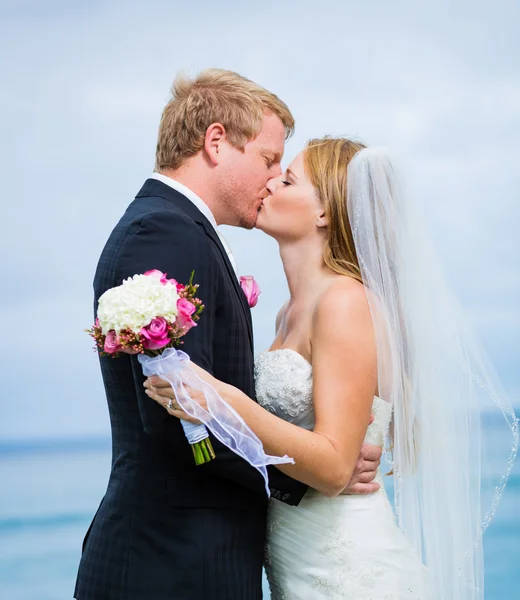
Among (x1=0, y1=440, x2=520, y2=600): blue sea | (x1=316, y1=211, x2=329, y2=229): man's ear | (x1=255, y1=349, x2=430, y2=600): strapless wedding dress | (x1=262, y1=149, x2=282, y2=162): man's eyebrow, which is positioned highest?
(x1=262, y1=149, x2=282, y2=162): man's eyebrow

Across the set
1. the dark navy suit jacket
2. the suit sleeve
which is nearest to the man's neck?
the dark navy suit jacket

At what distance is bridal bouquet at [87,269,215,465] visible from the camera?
7.28ft

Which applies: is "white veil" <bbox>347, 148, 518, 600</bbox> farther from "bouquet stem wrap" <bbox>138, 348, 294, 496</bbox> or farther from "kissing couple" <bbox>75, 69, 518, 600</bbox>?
"bouquet stem wrap" <bbox>138, 348, 294, 496</bbox>

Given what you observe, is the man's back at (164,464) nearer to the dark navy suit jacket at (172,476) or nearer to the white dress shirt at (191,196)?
the dark navy suit jacket at (172,476)

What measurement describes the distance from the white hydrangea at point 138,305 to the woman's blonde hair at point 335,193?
46.1 inches

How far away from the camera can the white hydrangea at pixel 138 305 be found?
2.21m

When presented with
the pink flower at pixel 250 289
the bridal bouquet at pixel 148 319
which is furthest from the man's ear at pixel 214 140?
the bridal bouquet at pixel 148 319

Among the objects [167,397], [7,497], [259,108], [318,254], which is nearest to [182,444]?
[167,397]

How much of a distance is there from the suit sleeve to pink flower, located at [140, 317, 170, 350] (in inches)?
8.8

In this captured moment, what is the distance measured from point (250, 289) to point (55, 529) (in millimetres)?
9334

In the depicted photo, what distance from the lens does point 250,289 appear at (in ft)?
10.8

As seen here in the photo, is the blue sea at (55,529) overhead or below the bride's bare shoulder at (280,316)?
below

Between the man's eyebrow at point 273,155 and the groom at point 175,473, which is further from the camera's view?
the man's eyebrow at point 273,155

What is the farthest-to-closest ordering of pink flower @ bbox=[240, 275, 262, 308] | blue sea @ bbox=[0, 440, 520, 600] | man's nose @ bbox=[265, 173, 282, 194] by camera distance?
blue sea @ bbox=[0, 440, 520, 600]
man's nose @ bbox=[265, 173, 282, 194]
pink flower @ bbox=[240, 275, 262, 308]
